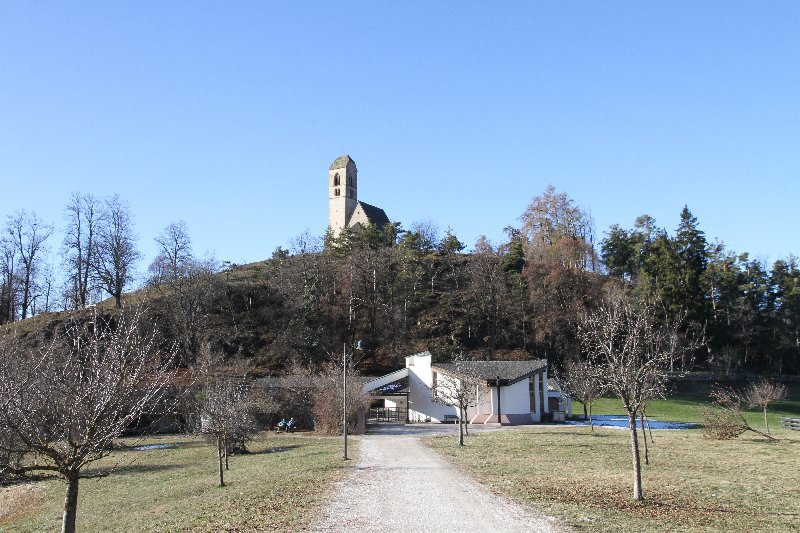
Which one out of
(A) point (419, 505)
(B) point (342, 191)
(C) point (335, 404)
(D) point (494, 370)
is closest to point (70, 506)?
(A) point (419, 505)

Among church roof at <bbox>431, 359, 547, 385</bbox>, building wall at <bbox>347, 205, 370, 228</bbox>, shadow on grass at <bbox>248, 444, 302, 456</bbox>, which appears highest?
building wall at <bbox>347, 205, 370, 228</bbox>

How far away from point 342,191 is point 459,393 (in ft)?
240

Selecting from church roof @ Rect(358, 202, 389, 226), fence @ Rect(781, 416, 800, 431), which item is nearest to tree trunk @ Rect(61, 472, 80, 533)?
fence @ Rect(781, 416, 800, 431)

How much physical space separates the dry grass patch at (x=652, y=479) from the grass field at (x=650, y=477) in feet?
0.07

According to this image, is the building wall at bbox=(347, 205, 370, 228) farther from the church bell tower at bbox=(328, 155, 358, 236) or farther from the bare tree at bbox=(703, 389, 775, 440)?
the bare tree at bbox=(703, 389, 775, 440)

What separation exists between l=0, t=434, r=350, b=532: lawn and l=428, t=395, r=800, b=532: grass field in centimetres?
537

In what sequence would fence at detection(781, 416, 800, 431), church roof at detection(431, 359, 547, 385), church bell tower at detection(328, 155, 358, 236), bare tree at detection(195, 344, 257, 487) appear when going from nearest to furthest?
bare tree at detection(195, 344, 257, 487), fence at detection(781, 416, 800, 431), church roof at detection(431, 359, 547, 385), church bell tower at detection(328, 155, 358, 236)

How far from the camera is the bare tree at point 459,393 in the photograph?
30809 millimetres

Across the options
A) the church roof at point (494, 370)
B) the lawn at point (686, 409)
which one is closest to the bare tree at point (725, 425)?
the lawn at point (686, 409)

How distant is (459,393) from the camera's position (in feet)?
101

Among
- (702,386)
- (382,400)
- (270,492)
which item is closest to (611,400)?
(702,386)

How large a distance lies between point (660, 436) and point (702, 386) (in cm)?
3225

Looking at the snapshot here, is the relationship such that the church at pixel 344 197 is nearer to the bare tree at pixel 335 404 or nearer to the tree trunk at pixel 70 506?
the bare tree at pixel 335 404

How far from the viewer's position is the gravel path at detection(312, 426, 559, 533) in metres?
12.2
